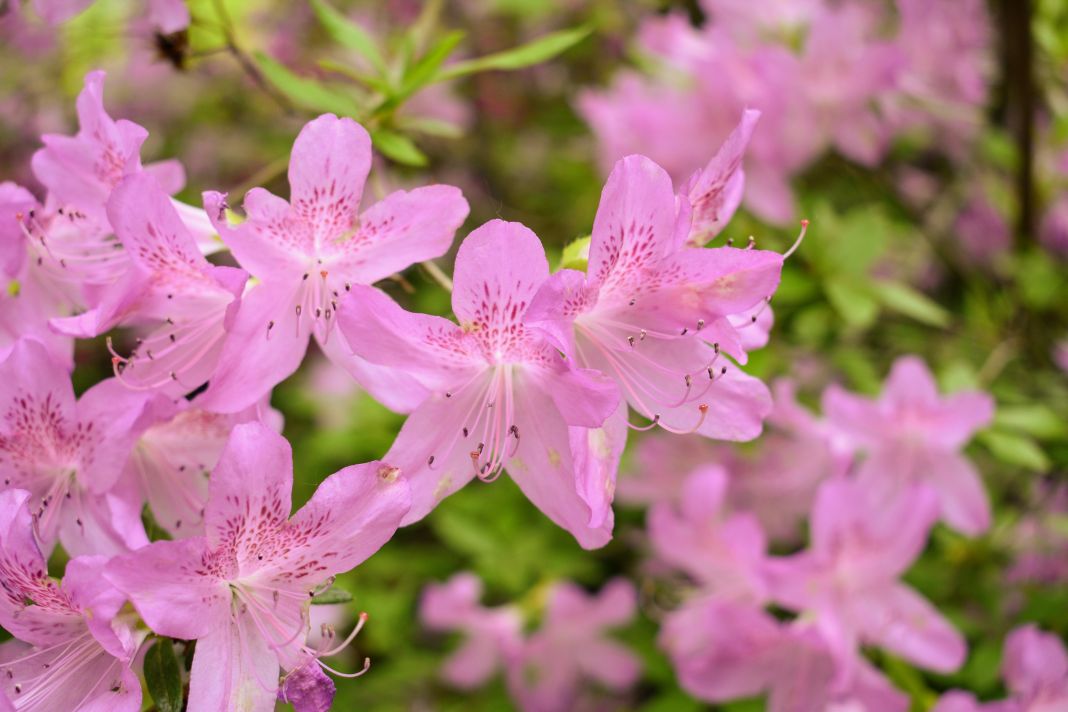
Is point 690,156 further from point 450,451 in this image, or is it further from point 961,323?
point 450,451

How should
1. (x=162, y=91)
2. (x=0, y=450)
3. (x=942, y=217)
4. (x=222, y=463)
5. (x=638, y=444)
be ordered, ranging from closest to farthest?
(x=222, y=463) < (x=0, y=450) < (x=638, y=444) < (x=942, y=217) < (x=162, y=91)

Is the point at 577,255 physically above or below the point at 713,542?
above

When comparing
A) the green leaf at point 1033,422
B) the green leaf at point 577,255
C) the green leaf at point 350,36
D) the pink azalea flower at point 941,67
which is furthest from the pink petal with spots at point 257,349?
the pink azalea flower at point 941,67

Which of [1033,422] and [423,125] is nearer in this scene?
[423,125]

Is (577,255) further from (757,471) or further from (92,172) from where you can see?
(757,471)

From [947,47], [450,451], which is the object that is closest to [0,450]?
[450,451]

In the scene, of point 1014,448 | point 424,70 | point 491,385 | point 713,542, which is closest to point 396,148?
point 424,70
